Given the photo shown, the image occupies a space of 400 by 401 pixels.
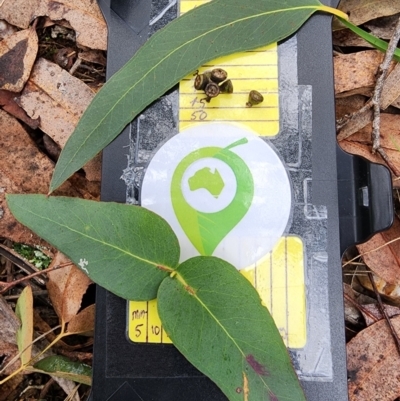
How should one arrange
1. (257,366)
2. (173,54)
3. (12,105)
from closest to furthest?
(257,366) → (173,54) → (12,105)

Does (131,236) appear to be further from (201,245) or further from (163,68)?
(163,68)

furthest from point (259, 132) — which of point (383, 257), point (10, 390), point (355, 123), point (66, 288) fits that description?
point (10, 390)

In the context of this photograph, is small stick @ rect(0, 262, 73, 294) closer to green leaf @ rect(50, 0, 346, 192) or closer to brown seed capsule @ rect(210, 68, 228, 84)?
green leaf @ rect(50, 0, 346, 192)

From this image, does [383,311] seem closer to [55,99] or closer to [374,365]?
[374,365]

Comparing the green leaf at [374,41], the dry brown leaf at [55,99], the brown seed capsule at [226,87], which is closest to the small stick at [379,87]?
the green leaf at [374,41]

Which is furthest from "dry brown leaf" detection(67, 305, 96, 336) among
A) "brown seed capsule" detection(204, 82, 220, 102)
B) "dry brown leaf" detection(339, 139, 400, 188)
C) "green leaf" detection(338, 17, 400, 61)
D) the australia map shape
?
"green leaf" detection(338, 17, 400, 61)

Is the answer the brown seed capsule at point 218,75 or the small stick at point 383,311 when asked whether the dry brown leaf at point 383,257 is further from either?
the brown seed capsule at point 218,75

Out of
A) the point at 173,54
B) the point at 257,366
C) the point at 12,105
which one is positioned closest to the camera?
the point at 257,366

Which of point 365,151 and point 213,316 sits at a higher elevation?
point 365,151
